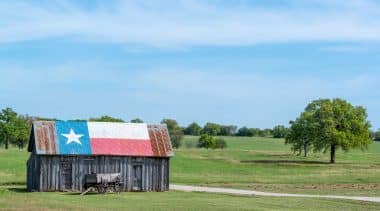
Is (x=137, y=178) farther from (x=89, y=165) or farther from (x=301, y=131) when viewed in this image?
(x=301, y=131)

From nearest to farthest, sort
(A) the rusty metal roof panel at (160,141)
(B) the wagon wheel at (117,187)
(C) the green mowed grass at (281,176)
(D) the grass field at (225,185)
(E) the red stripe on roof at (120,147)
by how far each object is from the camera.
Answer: (D) the grass field at (225,185)
(B) the wagon wheel at (117,187)
(E) the red stripe on roof at (120,147)
(A) the rusty metal roof panel at (160,141)
(C) the green mowed grass at (281,176)

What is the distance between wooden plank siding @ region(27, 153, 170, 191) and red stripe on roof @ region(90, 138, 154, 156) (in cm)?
35

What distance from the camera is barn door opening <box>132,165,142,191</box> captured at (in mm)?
50406

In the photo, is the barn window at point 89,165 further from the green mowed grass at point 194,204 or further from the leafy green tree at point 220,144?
the leafy green tree at point 220,144

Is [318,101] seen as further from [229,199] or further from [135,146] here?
[229,199]

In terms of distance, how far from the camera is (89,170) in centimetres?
4969

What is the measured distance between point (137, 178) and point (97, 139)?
376 centimetres

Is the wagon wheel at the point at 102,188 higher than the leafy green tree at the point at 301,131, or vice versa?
the leafy green tree at the point at 301,131

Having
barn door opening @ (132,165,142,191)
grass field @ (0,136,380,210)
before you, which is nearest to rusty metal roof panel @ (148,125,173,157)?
barn door opening @ (132,165,142,191)

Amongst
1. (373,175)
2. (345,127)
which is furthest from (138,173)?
(345,127)

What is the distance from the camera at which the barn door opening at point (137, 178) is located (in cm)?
5041

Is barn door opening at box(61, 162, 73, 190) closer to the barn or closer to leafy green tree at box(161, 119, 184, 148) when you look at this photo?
the barn

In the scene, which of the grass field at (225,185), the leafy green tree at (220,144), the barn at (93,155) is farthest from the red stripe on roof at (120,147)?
the leafy green tree at (220,144)

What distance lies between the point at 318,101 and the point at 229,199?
57.9 metres
